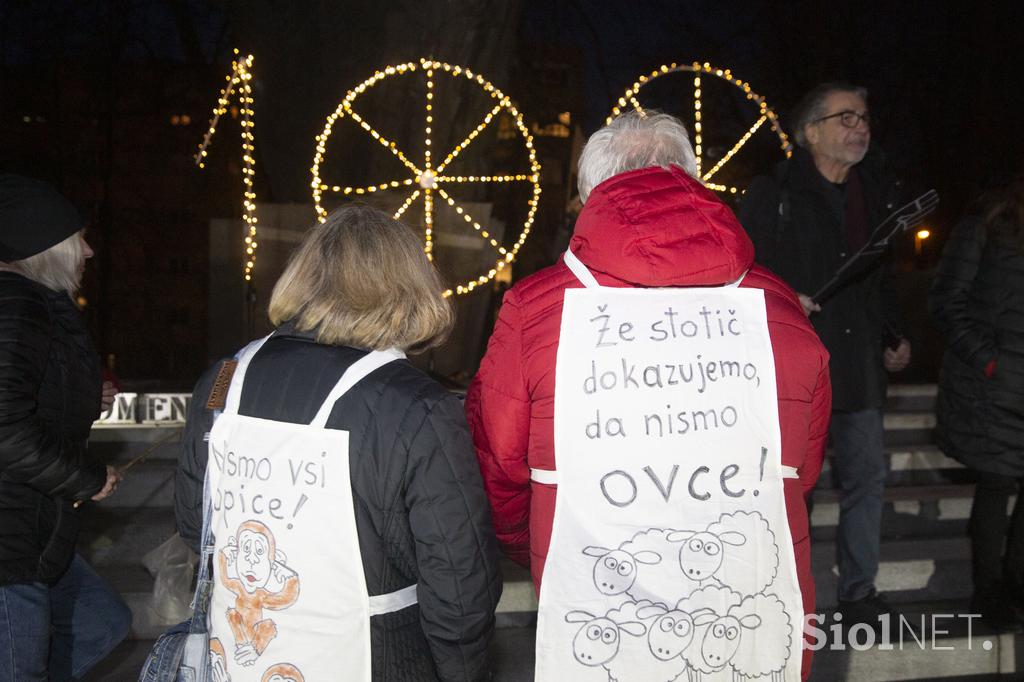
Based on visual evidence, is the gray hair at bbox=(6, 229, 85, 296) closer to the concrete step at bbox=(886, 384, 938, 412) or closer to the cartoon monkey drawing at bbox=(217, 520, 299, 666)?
the cartoon monkey drawing at bbox=(217, 520, 299, 666)

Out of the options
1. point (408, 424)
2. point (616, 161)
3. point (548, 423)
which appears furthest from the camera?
point (616, 161)

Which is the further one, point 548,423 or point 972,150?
point 972,150

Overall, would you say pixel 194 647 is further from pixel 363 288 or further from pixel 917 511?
pixel 917 511

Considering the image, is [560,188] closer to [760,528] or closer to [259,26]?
[259,26]

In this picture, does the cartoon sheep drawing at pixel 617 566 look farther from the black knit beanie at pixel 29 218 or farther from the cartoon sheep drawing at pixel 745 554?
the black knit beanie at pixel 29 218

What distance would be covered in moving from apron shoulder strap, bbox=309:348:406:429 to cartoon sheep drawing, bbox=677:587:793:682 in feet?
2.97

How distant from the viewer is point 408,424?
1943mm

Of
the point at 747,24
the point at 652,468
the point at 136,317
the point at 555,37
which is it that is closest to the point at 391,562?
the point at 652,468

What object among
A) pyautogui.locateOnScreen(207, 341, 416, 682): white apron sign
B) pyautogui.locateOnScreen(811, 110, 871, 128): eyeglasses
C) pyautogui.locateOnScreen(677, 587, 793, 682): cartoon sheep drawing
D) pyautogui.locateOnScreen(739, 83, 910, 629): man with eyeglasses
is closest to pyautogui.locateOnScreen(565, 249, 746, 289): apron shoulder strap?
pyautogui.locateOnScreen(207, 341, 416, 682): white apron sign

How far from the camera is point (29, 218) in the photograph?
2.65m

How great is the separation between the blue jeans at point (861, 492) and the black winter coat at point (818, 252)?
11 cm

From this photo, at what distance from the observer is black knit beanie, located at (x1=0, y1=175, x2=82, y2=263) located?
→ 2627 millimetres

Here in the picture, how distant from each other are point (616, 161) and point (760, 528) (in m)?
1.01

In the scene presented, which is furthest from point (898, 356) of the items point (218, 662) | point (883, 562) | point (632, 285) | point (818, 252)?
point (218, 662)
